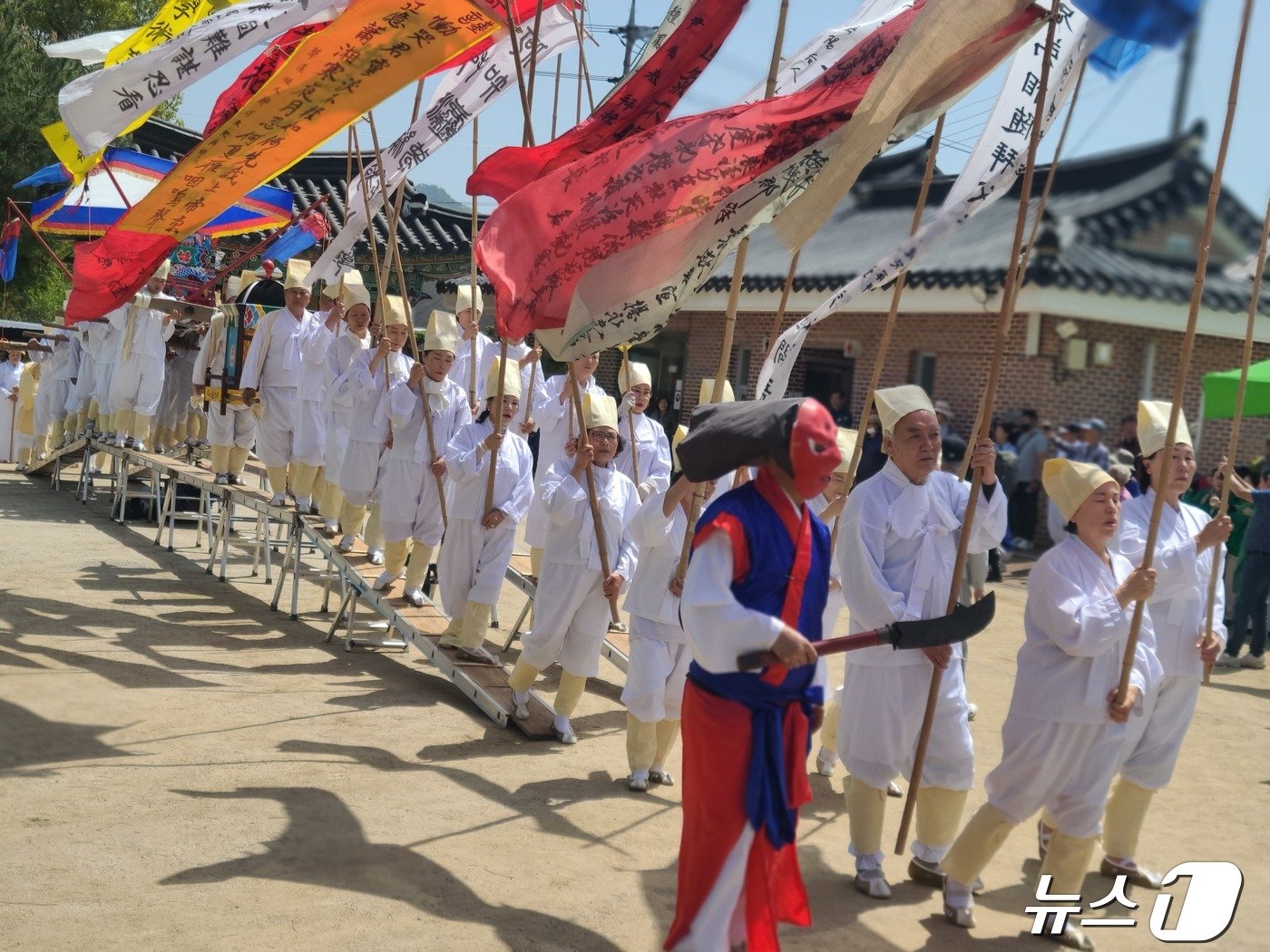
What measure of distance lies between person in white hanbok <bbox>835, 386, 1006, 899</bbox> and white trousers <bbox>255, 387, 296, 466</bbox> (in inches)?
255

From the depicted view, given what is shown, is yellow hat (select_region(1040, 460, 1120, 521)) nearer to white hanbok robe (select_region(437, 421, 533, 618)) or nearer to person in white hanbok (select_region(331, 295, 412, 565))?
white hanbok robe (select_region(437, 421, 533, 618))

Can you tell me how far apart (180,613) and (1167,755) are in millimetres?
6741

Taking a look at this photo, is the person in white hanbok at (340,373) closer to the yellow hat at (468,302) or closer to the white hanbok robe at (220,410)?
the yellow hat at (468,302)

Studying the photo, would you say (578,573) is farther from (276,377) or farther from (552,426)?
(276,377)

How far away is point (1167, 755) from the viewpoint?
5387 mm

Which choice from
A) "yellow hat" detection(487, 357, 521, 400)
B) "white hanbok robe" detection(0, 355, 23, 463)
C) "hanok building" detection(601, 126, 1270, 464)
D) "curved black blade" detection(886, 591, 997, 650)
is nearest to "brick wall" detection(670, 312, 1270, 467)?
"hanok building" detection(601, 126, 1270, 464)

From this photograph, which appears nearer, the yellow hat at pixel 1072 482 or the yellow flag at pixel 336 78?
the yellow hat at pixel 1072 482

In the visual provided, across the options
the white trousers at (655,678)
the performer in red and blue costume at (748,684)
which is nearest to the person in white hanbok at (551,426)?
the white trousers at (655,678)

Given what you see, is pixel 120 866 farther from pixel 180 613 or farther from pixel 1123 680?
pixel 180 613

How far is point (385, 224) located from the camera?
65.1 ft

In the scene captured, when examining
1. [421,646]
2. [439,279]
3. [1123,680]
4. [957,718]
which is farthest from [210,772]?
[439,279]

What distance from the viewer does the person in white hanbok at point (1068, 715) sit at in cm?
467

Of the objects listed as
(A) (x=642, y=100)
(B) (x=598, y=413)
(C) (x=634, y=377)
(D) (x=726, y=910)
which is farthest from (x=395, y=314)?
(D) (x=726, y=910)

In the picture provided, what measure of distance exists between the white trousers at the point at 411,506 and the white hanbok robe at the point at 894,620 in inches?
164
